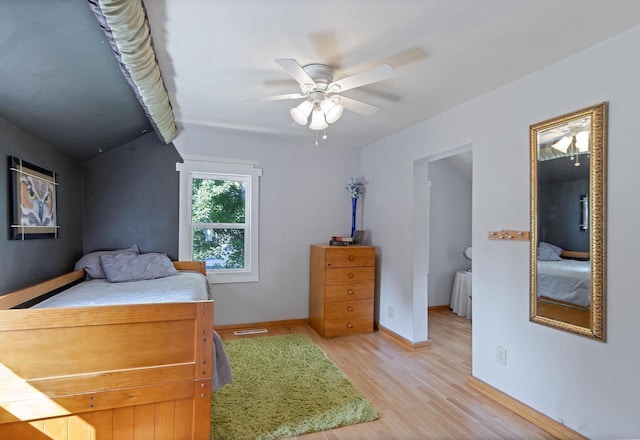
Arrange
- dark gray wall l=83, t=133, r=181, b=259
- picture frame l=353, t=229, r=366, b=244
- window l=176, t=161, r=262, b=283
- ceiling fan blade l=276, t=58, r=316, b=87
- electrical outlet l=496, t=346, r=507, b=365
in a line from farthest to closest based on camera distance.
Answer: picture frame l=353, t=229, r=366, b=244 < window l=176, t=161, r=262, b=283 < dark gray wall l=83, t=133, r=181, b=259 < electrical outlet l=496, t=346, r=507, b=365 < ceiling fan blade l=276, t=58, r=316, b=87

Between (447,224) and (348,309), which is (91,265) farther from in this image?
(447,224)

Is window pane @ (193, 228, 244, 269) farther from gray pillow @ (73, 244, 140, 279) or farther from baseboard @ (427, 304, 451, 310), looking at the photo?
baseboard @ (427, 304, 451, 310)

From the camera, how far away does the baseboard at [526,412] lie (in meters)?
1.83

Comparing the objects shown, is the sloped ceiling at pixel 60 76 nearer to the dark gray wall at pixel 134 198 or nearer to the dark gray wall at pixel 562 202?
the dark gray wall at pixel 134 198

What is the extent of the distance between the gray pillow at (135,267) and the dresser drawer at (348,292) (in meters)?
1.58

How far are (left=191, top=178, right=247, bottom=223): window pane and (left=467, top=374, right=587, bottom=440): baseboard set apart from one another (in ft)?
9.23

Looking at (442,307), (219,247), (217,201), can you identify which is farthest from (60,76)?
(442,307)

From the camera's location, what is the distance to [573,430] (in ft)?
5.93

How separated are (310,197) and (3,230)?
2773 millimetres

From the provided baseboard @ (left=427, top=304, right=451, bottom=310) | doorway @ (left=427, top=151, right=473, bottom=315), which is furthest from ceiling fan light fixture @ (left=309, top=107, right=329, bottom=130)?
baseboard @ (left=427, top=304, right=451, bottom=310)

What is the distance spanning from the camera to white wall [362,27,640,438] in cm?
162

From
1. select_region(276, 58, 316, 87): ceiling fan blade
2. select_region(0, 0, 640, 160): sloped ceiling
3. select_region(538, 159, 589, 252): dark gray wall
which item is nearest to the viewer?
select_region(0, 0, 640, 160): sloped ceiling

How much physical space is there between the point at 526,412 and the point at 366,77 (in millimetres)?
2320

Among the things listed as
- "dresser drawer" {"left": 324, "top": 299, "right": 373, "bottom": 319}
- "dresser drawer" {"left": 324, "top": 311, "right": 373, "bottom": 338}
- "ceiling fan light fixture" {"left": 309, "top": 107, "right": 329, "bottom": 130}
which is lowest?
"dresser drawer" {"left": 324, "top": 311, "right": 373, "bottom": 338}
